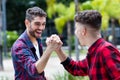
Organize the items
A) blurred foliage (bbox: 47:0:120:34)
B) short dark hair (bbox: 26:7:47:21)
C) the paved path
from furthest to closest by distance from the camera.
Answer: blurred foliage (bbox: 47:0:120:34)
the paved path
short dark hair (bbox: 26:7:47:21)

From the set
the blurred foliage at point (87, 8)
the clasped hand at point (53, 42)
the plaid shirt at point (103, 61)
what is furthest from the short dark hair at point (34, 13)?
the blurred foliage at point (87, 8)

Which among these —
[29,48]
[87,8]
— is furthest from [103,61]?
[87,8]

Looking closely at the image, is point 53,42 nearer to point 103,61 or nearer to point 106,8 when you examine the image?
point 103,61

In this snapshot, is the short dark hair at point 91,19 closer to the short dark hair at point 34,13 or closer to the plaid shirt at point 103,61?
the plaid shirt at point 103,61

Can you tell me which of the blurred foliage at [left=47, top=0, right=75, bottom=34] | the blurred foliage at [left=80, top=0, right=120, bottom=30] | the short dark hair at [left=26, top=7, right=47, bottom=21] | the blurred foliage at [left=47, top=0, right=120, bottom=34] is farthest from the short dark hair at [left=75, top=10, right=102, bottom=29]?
the blurred foliage at [left=47, top=0, right=75, bottom=34]

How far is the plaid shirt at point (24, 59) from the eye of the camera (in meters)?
3.64

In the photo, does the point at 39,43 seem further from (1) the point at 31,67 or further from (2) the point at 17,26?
(2) the point at 17,26

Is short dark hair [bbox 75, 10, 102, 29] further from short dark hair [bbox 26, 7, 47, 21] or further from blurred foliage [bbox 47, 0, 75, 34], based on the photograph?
blurred foliage [bbox 47, 0, 75, 34]

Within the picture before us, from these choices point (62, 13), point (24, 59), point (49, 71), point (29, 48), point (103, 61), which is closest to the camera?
point (103, 61)

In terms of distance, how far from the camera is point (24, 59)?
3695 mm

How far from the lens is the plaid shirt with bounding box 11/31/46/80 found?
3.64 metres

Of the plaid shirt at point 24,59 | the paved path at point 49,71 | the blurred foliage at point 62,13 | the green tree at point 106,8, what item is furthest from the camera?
the blurred foliage at point 62,13

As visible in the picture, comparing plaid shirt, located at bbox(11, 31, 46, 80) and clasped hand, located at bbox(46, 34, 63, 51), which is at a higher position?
Result: clasped hand, located at bbox(46, 34, 63, 51)

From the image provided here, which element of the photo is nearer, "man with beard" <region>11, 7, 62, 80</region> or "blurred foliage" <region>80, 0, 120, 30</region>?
"man with beard" <region>11, 7, 62, 80</region>
